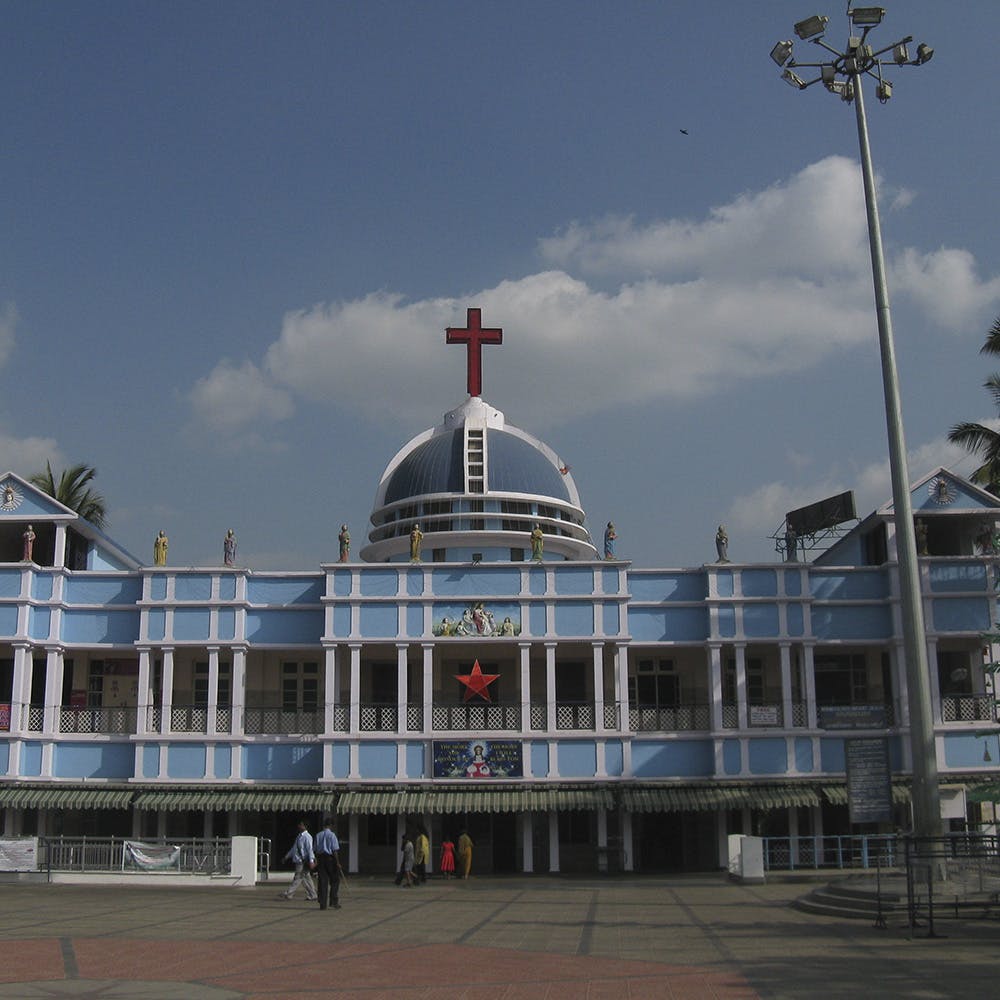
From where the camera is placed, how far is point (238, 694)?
3641 cm

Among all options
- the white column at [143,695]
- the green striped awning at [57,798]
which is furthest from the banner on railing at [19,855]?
the white column at [143,695]

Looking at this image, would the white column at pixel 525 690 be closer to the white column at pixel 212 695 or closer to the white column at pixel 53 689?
the white column at pixel 212 695

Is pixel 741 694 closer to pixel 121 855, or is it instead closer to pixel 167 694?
pixel 167 694

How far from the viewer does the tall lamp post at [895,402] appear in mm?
22656

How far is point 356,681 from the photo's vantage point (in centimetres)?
3612

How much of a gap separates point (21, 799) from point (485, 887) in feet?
45.2

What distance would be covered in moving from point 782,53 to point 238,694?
74.7ft

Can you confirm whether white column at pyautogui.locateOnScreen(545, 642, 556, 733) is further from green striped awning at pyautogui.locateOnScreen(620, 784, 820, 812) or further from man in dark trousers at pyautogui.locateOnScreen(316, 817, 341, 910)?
man in dark trousers at pyautogui.locateOnScreen(316, 817, 341, 910)

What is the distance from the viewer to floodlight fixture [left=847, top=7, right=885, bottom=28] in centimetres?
2447

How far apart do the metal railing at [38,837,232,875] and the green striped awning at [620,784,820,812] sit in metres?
11.2

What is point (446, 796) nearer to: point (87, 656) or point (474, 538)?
point (474, 538)

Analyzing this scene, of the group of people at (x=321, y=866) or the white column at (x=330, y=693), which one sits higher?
the white column at (x=330, y=693)

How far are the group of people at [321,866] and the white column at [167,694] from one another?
11748mm

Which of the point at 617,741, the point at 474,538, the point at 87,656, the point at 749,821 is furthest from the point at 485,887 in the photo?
the point at 87,656
